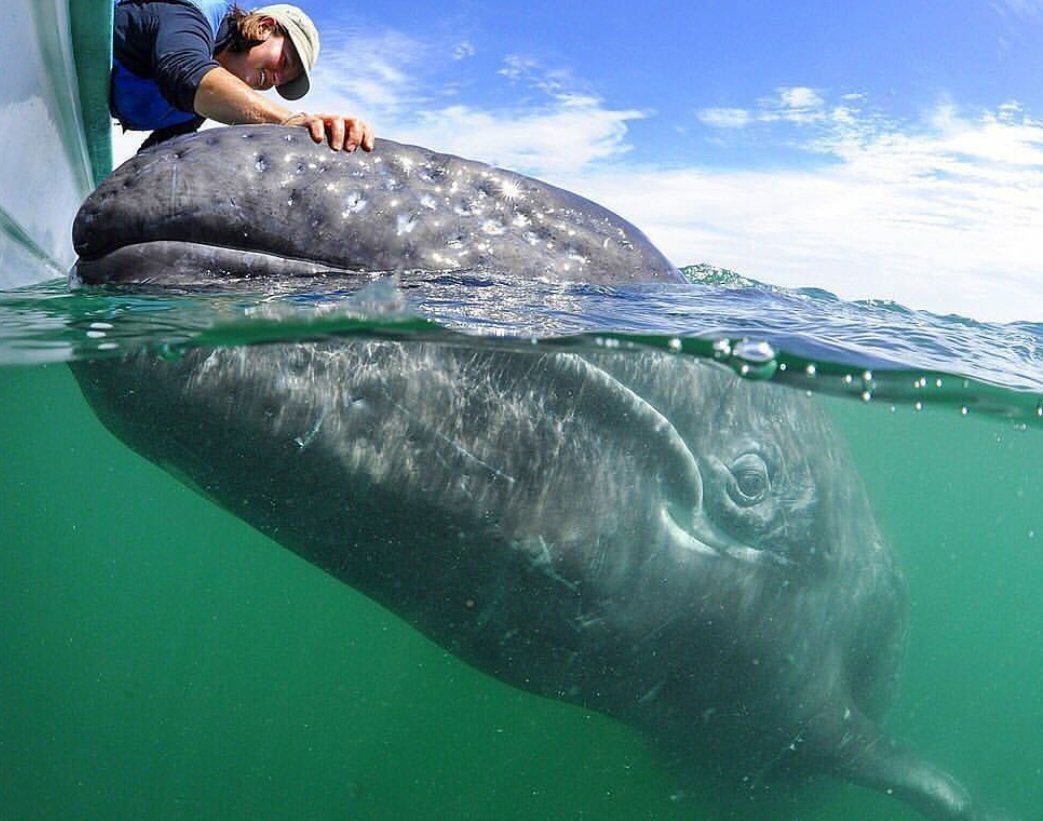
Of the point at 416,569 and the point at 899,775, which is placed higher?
the point at 416,569

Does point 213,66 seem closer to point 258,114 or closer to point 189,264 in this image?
point 258,114

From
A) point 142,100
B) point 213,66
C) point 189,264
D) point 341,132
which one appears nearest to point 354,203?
point 341,132

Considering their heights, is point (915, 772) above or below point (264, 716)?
above

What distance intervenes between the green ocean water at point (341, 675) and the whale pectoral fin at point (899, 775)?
42 cm

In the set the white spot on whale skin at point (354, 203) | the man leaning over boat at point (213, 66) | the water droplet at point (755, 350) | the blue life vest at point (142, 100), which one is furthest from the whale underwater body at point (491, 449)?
the blue life vest at point (142, 100)

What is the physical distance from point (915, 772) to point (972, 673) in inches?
185

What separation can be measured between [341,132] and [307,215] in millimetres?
493

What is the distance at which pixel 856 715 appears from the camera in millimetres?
6250

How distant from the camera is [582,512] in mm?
4285

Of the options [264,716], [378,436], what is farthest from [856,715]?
[264,716]

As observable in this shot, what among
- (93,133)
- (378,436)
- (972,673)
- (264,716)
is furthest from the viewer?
(264,716)

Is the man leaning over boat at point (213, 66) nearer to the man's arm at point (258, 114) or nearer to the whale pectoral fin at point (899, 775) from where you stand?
the man's arm at point (258, 114)

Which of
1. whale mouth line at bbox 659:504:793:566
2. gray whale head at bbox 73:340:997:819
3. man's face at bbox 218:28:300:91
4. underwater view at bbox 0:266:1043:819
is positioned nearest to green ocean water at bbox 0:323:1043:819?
underwater view at bbox 0:266:1043:819

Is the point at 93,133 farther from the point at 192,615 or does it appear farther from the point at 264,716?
the point at 192,615
